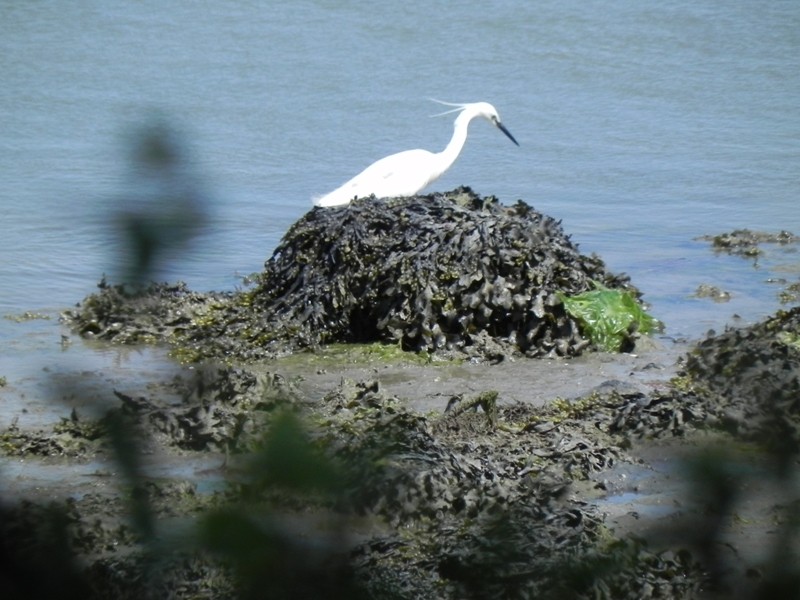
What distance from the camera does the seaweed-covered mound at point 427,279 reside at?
6508 mm

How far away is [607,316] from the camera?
6.62 meters

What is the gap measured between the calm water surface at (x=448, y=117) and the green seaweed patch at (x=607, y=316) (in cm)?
53

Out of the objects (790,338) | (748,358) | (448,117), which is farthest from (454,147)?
(448,117)

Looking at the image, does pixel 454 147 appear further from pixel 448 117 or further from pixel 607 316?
pixel 448 117

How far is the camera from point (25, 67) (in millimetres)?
16797

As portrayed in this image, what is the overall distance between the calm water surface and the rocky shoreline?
2.12ft

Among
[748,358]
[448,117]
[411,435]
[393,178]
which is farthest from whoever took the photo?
[448,117]

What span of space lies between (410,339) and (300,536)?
533 centimetres

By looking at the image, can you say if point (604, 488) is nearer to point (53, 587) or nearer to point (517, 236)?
point (517, 236)

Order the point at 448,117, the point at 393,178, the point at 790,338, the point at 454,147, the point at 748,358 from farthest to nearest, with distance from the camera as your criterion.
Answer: the point at 448,117
the point at 454,147
the point at 393,178
the point at 790,338
the point at 748,358

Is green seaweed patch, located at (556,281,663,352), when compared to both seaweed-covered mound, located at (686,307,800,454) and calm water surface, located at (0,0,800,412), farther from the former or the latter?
calm water surface, located at (0,0,800,412)

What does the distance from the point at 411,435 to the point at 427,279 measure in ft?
10.0

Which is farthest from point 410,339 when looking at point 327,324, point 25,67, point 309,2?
Result: point 309,2

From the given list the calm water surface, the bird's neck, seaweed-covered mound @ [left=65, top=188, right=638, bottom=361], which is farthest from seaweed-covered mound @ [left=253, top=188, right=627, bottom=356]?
the bird's neck
